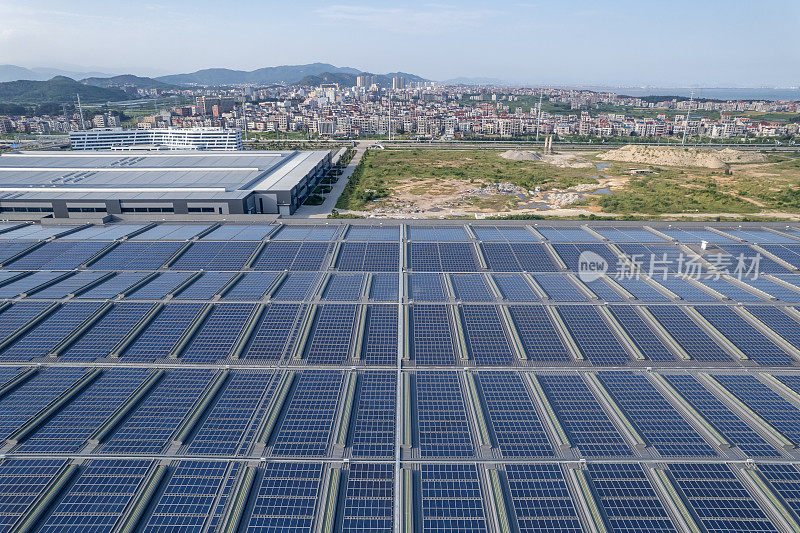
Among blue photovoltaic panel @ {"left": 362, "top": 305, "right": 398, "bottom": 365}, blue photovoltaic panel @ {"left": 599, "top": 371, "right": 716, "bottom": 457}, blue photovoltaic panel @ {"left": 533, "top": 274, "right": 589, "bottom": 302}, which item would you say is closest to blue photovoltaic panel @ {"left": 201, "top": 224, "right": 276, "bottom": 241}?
blue photovoltaic panel @ {"left": 362, "top": 305, "right": 398, "bottom": 365}

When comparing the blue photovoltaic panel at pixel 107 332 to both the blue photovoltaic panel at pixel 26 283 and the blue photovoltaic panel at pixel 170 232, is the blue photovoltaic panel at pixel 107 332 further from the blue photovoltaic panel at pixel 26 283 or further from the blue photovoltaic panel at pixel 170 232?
the blue photovoltaic panel at pixel 170 232

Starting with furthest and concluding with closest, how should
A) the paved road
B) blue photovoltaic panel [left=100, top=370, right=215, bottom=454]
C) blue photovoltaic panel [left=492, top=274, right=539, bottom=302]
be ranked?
the paved road, blue photovoltaic panel [left=492, top=274, right=539, bottom=302], blue photovoltaic panel [left=100, top=370, right=215, bottom=454]

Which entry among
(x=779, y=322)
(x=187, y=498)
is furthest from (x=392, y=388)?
(x=779, y=322)

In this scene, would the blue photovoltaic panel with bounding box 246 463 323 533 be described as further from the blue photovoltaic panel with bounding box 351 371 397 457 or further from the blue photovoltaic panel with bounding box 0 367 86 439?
the blue photovoltaic panel with bounding box 0 367 86 439

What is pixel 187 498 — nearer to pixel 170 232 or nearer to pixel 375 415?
pixel 375 415

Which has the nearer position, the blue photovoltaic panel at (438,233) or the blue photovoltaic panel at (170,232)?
the blue photovoltaic panel at (170,232)

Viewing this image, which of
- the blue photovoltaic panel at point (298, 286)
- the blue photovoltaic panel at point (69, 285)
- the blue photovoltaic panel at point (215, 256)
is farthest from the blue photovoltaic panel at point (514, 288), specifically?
the blue photovoltaic panel at point (69, 285)
